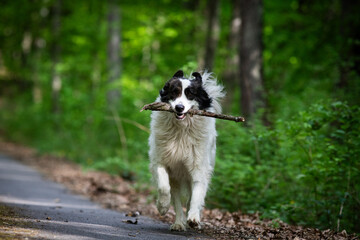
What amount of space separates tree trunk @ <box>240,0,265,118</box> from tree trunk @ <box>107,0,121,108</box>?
27.1 feet

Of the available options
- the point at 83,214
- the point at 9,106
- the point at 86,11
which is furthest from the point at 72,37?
the point at 83,214

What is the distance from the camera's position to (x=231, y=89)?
18125mm

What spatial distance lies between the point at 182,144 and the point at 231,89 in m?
12.0

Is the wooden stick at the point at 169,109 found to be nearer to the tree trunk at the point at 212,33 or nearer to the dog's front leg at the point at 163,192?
the dog's front leg at the point at 163,192

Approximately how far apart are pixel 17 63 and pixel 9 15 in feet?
28.5

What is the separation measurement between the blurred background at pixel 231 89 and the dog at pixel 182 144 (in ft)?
4.44

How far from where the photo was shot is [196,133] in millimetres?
6418

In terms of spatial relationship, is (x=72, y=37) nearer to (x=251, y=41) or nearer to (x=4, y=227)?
(x=251, y=41)

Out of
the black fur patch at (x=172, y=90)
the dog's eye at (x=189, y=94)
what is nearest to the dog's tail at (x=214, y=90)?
the dog's eye at (x=189, y=94)

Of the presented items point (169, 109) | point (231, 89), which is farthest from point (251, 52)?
point (169, 109)

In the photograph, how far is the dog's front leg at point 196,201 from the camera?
5742 mm

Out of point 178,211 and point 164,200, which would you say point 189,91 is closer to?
point 164,200

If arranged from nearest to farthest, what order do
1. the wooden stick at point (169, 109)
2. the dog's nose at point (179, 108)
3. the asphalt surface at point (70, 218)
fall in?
the asphalt surface at point (70, 218), the dog's nose at point (179, 108), the wooden stick at point (169, 109)

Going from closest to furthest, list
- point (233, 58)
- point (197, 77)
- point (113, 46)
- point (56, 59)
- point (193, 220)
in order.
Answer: point (193, 220) < point (197, 77) < point (233, 58) < point (113, 46) < point (56, 59)
